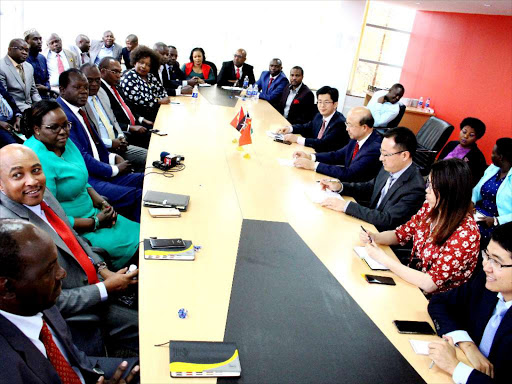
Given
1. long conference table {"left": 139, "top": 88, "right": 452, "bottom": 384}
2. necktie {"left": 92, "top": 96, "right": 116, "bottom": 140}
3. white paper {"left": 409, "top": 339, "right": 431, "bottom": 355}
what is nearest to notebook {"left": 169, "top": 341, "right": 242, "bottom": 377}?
long conference table {"left": 139, "top": 88, "right": 452, "bottom": 384}

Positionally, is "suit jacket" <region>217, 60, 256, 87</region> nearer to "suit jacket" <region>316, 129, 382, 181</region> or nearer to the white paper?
"suit jacket" <region>316, 129, 382, 181</region>

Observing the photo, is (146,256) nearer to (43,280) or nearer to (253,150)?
(43,280)

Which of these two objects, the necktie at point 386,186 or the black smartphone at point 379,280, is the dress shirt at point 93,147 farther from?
the black smartphone at point 379,280

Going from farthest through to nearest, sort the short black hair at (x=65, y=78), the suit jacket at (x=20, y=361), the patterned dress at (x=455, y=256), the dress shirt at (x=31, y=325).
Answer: the short black hair at (x=65, y=78) → the patterned dress at (x=455, y=256) → the dress shirt at (x=31, y=325) → the suit jacket at (x=20, y=361)

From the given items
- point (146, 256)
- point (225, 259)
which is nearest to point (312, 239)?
point (225, 259)

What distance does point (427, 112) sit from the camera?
7.48 metres

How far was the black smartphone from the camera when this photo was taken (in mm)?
1972

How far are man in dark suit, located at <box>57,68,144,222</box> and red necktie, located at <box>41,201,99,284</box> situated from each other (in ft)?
3.45

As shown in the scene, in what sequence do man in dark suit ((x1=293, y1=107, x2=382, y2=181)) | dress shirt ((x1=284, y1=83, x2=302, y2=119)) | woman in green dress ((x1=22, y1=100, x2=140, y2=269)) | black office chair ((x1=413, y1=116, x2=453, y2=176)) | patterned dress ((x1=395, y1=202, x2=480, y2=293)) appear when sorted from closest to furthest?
patterned dress ((x1=395, y1=202, x2=480, y2=293)), woman in green dress ((x1=22, y1=100, x2=140, y2=269)), man in dark suit ((x1=293, y1=107, x2=382, y2=181)), black office chair ((x1=413, y1=116, x2=453, y2=176)), dress shirt ((x1=284, y1=83, x2=302, y2=119))

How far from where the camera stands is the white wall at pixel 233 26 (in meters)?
7.65

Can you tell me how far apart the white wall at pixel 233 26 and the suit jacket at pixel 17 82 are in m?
3.27

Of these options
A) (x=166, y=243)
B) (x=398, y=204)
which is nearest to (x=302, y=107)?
(x=398, y=204)

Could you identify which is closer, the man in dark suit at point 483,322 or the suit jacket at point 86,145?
the man in dark suit at point 483,322

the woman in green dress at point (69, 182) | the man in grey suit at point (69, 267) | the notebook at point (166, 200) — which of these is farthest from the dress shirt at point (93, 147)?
the man in grey suit at point (69, 267)
